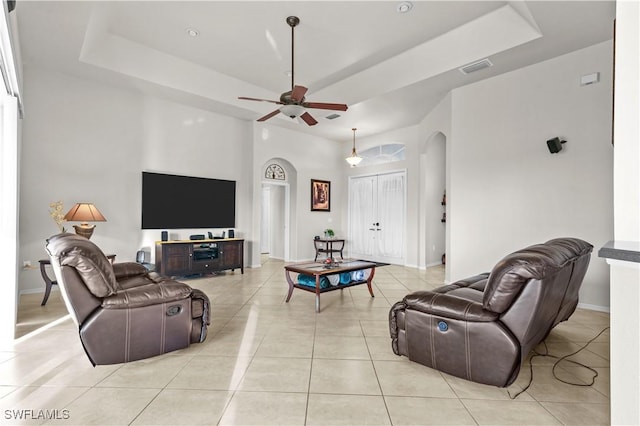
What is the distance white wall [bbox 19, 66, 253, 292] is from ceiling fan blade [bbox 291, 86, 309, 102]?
Answer: 10.6 feet

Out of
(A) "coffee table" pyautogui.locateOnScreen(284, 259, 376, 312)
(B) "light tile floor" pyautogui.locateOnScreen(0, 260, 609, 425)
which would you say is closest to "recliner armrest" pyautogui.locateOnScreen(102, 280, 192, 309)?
(B) "light tile floor" pyautogui.locateOnScreen(0, 260, 609, 425)

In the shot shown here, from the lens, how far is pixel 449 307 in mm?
2221

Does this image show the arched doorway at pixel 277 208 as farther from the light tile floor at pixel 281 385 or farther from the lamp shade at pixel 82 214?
the light tile floor at pixel 281 385

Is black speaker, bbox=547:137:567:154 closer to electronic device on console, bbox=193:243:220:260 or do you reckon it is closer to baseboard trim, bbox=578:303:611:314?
baseboard trim, bbox=578:303:611:314

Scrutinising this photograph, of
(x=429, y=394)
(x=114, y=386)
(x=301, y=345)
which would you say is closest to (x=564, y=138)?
(x=429, y=394)

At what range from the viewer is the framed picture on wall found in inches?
329

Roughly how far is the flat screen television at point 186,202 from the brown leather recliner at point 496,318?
4.79 meters

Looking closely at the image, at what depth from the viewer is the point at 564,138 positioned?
13.4 ft

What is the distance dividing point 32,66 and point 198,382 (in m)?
5.06

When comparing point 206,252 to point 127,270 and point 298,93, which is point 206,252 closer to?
point 127,270

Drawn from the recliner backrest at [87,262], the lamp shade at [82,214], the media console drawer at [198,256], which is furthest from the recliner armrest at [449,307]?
the media console drawer at [198,256]

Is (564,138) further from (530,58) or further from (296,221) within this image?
(296,221)

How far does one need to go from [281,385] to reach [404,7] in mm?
4093

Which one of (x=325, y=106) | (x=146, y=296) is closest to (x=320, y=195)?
(x=325, y=106)
